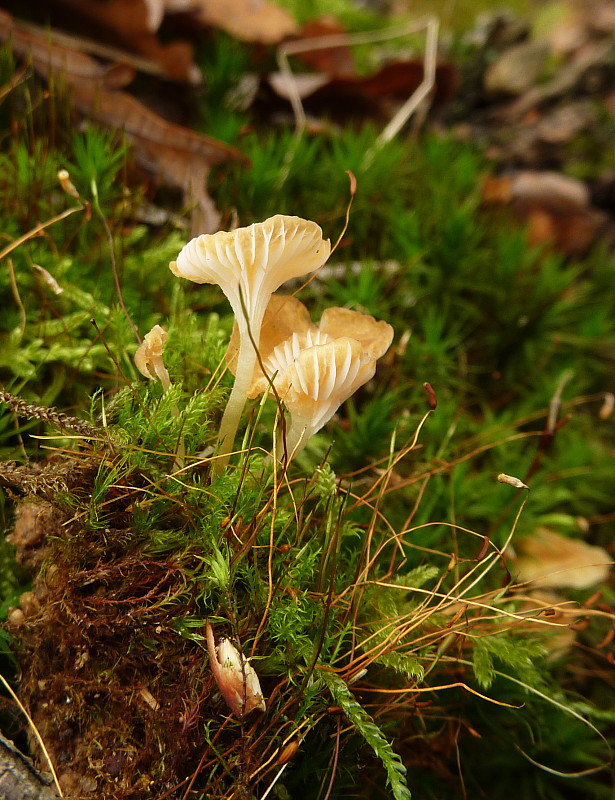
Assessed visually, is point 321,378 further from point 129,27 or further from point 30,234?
point 129,27

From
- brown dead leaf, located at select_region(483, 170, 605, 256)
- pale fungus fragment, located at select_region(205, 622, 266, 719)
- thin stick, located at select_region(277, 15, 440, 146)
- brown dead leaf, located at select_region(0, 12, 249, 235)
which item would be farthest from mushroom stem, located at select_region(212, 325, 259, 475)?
brown dead leaf, located at select_region(483, 170, 605, 256)

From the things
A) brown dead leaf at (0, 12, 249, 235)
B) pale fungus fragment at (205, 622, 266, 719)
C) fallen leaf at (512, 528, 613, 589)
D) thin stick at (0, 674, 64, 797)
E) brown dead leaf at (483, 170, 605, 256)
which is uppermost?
brown dead leaf at (0, 12, 249, 235)

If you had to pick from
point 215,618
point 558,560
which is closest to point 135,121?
point 215,618


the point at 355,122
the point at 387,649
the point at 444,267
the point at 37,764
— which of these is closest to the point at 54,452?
the point at 37,764

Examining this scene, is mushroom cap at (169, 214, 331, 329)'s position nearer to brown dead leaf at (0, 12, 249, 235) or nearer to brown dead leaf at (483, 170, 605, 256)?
brown dead leaf at (0, 12, 249, 235)

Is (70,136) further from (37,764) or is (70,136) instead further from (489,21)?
(489,21)
